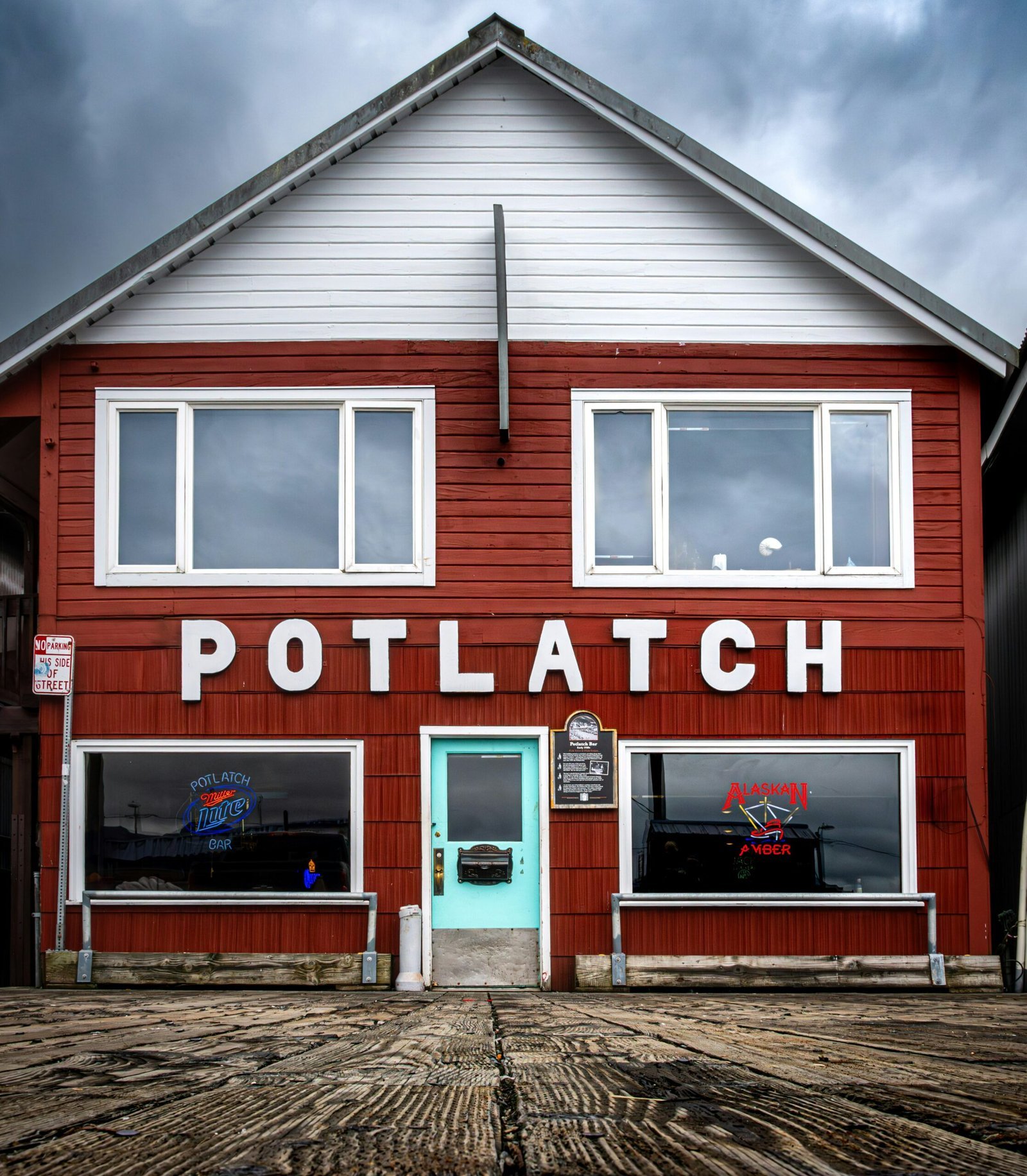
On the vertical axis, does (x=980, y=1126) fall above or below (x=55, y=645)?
below

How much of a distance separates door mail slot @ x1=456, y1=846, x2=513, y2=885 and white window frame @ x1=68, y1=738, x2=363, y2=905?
34.0 inches

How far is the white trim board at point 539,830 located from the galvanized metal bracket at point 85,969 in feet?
8.98

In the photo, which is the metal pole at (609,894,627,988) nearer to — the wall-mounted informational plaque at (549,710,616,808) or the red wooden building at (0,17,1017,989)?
the red wooden building at (0,17,1017,989)

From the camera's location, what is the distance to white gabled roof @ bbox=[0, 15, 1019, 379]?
379 inches

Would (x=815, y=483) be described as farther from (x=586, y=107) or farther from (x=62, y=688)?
(x=62, y=688)

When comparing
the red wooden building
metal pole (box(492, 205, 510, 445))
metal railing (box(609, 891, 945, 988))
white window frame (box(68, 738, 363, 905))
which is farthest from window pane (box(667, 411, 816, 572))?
white window frame (box(68, 738, 363, 905))

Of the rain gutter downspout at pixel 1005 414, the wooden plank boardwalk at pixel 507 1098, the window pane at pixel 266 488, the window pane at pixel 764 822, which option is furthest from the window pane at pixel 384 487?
the wooden plank boardwalk at pixel 507 1098

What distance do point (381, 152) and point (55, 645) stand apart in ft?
17.2

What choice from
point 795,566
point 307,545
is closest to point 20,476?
point 307,545

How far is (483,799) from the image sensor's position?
9.57 m

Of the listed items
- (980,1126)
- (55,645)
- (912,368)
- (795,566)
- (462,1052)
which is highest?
(912,368)

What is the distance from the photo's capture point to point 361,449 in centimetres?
997

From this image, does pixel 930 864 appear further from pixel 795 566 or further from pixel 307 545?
pixel 307 545

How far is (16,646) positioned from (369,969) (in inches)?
189
